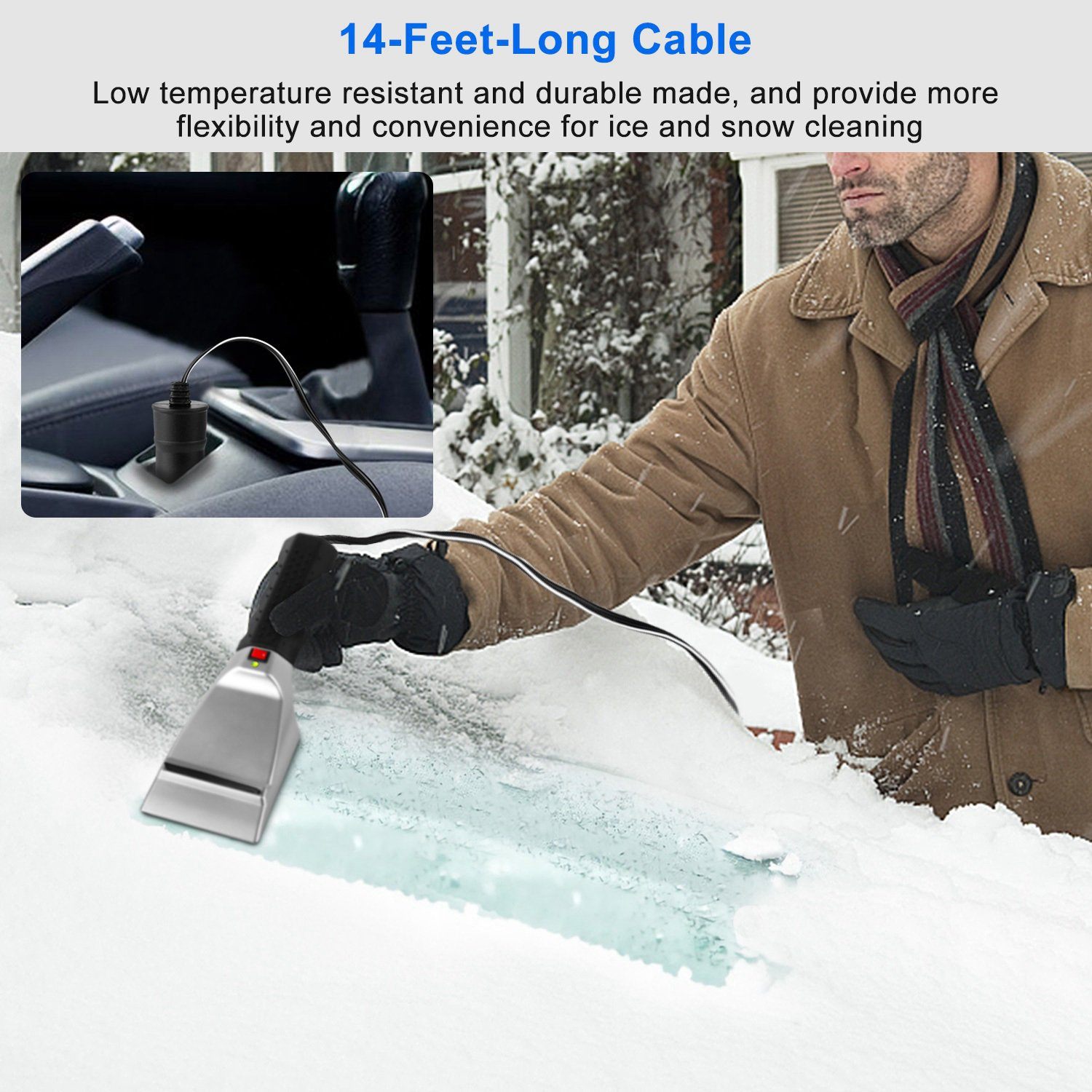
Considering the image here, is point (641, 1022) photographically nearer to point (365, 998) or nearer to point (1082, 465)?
point (365, 998)

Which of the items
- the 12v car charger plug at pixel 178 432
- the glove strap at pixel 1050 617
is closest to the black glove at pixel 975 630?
the glove strap at pixel 1050 617

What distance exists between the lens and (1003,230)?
93cm

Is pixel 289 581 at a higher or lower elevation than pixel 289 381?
lower

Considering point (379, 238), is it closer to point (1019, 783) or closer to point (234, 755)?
point (234, 755)

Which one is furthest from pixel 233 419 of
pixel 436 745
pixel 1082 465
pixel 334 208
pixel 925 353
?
pixel 1082 465

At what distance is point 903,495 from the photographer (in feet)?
3.16

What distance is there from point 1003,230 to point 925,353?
11 centimetres

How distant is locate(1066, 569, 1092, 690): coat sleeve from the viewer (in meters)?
0.88

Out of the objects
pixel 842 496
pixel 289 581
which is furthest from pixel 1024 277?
pixel 289 581

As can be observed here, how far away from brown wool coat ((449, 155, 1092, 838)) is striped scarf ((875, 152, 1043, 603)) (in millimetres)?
13

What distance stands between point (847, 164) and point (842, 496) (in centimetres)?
26
